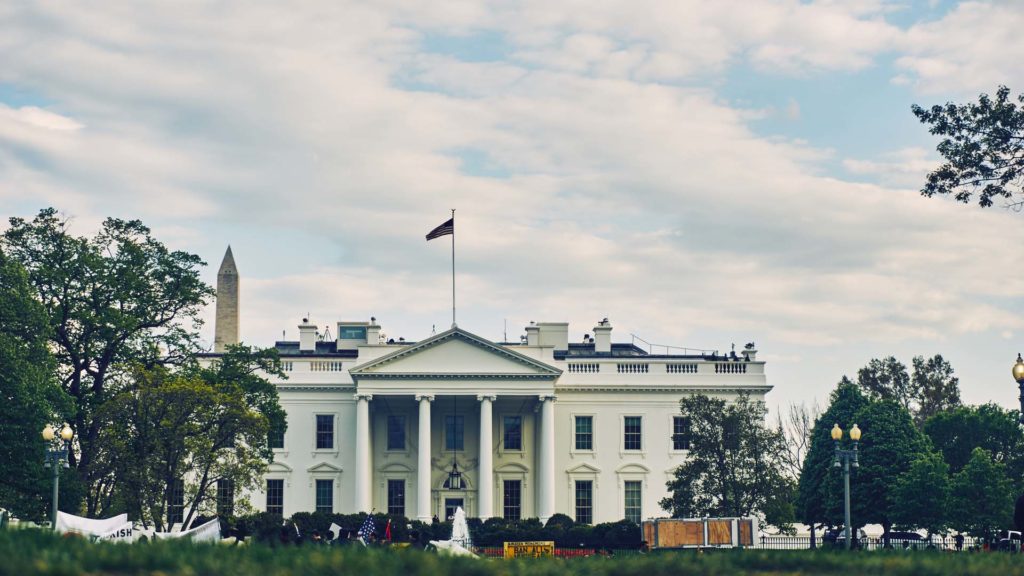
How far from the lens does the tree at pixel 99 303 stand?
53.6 meters

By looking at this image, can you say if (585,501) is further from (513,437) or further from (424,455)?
(424,455)

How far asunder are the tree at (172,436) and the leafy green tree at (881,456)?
26.6 m

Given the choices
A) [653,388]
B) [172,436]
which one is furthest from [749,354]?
[172,436]

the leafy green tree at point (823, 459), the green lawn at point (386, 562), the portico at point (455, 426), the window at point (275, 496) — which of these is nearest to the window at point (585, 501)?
the portico at point (455, 426)

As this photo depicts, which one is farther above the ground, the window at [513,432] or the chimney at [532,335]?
the chimney at [532,335]

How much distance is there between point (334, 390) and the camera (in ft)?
252

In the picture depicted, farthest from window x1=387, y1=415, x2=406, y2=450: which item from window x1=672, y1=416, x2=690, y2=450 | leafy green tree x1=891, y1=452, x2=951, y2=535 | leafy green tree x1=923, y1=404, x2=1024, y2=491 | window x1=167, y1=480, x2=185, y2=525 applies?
leafy green tree x1=891, y1=452, x2=951, y2=535

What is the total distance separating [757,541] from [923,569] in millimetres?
37315

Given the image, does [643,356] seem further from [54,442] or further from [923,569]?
[923,569]

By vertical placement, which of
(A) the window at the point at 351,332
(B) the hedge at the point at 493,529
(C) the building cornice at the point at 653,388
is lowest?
(B) the hedge at the point at 493,529

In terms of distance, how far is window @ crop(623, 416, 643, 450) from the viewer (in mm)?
77606

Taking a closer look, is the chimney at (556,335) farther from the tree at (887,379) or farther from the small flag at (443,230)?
the tree at (887,379)

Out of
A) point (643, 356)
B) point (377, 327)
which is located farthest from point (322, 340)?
point (643, 356)

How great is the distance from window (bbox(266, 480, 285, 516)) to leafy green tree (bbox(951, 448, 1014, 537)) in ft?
126
